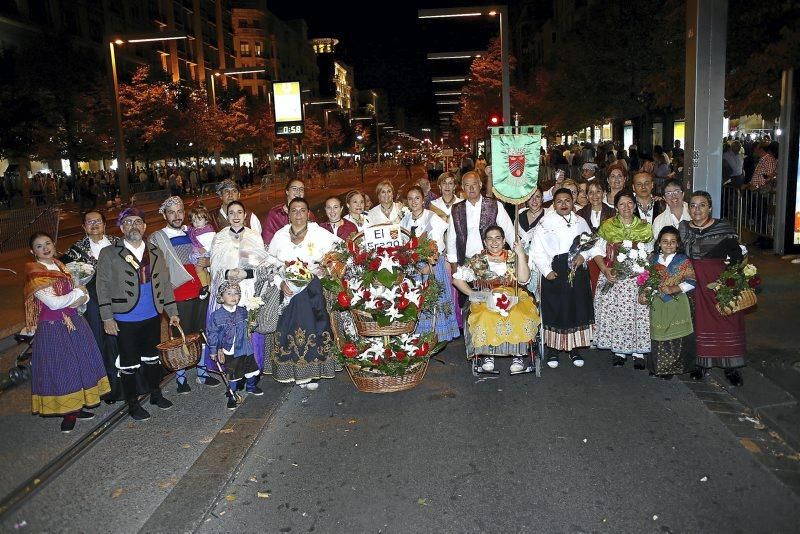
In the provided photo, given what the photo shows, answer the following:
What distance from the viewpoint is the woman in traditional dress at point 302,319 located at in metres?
6.71

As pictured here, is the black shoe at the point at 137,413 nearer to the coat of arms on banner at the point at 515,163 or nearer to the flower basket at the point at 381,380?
the flower basket at the point at 381,380

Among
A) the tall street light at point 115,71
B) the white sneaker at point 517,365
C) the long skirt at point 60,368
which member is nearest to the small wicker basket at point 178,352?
the long skirt at point 60,368

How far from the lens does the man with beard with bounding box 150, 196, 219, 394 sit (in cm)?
675

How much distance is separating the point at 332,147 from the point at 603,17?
7569cm

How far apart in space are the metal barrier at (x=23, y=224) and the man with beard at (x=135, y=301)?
12.5m

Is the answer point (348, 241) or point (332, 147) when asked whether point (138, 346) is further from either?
point (332, 147)

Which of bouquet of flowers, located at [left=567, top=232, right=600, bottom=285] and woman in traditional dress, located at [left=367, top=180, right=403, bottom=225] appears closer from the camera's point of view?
bouquet of flowers, located at [left=567, top=232, right=600, bottom=285]

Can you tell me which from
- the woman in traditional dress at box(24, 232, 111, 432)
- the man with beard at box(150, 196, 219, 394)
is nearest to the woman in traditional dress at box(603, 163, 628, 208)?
the man with beard at box(150, 196, 219, 394)

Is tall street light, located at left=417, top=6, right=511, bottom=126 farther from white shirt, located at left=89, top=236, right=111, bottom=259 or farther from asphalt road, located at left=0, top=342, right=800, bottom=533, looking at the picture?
white shirt, located at left=89, top=236, right=111, bottom=259

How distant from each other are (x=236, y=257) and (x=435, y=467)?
2.93 meters

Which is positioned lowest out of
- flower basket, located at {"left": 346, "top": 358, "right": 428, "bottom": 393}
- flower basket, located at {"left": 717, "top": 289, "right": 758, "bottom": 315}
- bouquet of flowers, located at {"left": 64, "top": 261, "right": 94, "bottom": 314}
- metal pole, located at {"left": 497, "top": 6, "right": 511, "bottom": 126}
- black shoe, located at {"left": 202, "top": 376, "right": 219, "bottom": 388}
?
black shoe, located at {"left": 202, "top": 376, "right": 219, "bottom": 388}

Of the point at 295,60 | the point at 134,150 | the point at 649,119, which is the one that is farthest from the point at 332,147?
the point at 649,119

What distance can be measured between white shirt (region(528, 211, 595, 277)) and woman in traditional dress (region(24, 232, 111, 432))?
444 centimetres

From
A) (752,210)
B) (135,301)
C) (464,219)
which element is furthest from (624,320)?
(752,210)
